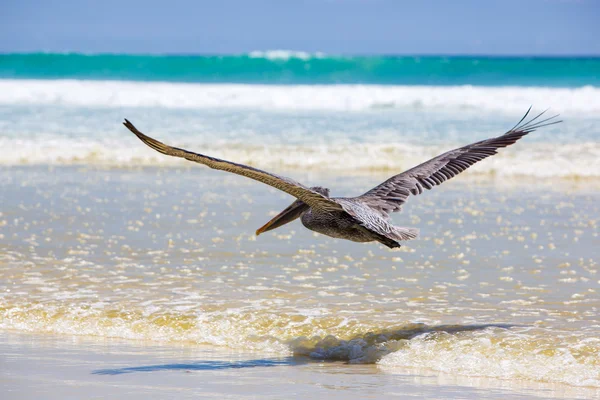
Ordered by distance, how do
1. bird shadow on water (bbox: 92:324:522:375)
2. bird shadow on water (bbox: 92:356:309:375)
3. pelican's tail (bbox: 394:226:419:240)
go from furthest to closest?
pelican's tail (bbox: 394:226:419:240) < bird shadow on water (bbox: 92:324:522:375) < bird shadow on water (bbox: 92:356:309:375)

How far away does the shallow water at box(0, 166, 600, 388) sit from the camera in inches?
235

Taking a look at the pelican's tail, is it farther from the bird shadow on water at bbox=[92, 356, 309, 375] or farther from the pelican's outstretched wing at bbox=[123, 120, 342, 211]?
the bird shadow on water at bbox=[92, 356, 309, 375]

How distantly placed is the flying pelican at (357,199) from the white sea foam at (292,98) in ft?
69.1

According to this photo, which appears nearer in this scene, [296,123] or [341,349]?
[341,349]

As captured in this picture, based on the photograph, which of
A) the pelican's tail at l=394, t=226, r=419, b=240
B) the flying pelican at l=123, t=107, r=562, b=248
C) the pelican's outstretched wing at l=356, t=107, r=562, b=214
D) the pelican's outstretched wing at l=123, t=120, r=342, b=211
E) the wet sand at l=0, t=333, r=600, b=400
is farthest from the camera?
the pelican's outstretched wing at l=356, t=107, r=562, b=214

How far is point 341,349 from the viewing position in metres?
5.98

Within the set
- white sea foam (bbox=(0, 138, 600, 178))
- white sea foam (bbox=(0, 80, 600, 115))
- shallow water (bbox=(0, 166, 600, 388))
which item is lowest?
shallow water (bbox=(0, 166, 600, 388))

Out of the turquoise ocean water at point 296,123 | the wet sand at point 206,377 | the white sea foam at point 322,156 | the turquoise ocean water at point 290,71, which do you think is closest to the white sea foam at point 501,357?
the wet sand at point 206,377

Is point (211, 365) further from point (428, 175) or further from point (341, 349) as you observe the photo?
point (428, 175)

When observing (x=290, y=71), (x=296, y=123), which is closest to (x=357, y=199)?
(x=296, y=123)

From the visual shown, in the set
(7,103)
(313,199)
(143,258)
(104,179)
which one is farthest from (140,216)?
(7,103)

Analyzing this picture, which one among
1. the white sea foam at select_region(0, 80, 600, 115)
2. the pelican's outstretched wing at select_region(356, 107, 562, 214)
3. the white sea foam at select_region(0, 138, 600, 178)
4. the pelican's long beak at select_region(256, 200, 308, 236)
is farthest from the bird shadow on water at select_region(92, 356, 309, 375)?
the white sea foam at select_region(0, 80, 600, 115)

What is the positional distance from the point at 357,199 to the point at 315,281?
1.15m

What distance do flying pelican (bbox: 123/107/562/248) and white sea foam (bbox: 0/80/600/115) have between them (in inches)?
829
